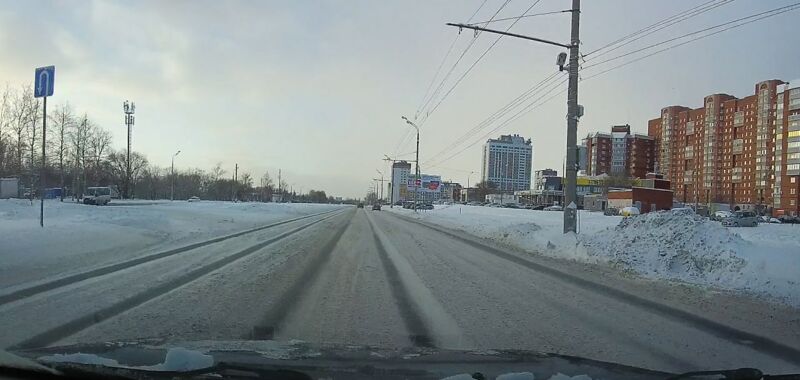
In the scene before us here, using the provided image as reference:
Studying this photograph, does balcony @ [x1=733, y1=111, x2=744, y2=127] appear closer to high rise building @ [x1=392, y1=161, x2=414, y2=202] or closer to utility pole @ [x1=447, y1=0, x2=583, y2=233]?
high rise building @ [x1=392, y1=161, x2=414, y2=202]

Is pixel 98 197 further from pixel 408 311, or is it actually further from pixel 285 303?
pixel 408 311

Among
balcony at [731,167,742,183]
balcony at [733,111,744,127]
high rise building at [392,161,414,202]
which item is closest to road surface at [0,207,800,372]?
high rise building at [392,161,414,202]

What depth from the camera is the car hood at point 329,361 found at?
3443 mm

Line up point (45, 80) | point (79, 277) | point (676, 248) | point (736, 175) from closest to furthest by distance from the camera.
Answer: point (79, 277)
point (676, 248)
point (45, 80)
point (736, 175)

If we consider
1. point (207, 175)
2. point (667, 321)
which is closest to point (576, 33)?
point (667, 321)

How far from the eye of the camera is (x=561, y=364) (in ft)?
12.9

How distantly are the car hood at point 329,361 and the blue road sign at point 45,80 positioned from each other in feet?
43.6

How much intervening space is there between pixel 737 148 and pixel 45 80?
385ft

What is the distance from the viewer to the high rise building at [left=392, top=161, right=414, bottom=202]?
11350 cm

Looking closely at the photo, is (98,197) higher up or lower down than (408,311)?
higher up

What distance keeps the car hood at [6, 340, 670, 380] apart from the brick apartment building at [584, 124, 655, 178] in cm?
13725

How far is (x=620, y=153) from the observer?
140500 millimetres

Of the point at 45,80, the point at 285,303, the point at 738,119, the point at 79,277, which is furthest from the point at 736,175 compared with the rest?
the point at 79,277

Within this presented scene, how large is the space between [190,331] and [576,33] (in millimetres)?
17912
